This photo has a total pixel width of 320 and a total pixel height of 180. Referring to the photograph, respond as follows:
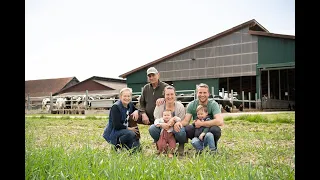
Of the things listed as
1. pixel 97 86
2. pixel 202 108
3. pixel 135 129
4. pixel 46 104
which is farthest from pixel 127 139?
pixel 46 104

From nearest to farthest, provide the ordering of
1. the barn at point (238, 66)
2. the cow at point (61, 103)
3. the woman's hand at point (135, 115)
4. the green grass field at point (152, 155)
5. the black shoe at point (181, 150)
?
the green grass field at point (152, 155) → the barn at point (238, 66) → the black shoe at point (181, 150) → the woman's hand at point (135, 115) → the cow at point (61, 103)

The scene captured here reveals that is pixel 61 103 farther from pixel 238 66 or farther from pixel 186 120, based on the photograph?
pixel 238 66

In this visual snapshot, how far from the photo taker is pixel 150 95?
1.87 metres

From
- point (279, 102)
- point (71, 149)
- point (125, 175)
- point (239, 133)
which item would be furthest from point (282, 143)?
point (71, 149)

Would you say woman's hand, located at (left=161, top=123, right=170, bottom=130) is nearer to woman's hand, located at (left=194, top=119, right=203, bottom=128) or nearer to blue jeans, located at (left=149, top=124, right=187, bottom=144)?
blue jeans, located at (left=149, top=124, right=187, bottom=144)

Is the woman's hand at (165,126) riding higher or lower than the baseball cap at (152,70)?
lower

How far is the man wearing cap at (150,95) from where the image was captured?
6.07 ft

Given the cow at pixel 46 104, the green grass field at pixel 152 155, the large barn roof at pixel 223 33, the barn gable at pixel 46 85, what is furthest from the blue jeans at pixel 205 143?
the cow at pixel 46 104

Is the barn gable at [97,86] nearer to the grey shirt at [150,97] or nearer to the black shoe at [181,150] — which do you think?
the grey shirt at [150,97]

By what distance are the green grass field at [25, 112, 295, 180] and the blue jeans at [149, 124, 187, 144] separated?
0.18 feet

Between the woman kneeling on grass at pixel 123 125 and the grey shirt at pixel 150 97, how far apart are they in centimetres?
7

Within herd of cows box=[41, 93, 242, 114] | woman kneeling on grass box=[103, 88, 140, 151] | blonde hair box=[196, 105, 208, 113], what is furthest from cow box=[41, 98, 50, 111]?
blonde hair box=[196, 105, 208, 113]
